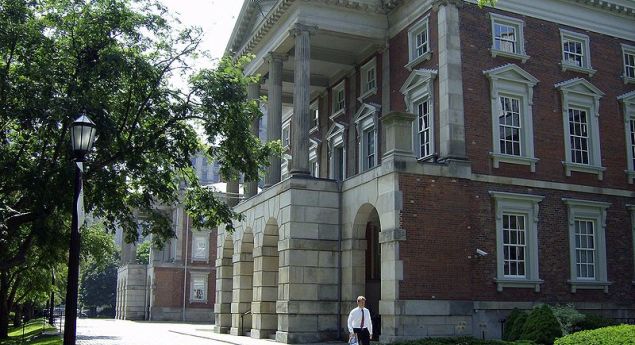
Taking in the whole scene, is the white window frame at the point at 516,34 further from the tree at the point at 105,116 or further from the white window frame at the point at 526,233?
the tree at the point at 105,116

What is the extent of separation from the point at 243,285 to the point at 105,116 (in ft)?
55.1

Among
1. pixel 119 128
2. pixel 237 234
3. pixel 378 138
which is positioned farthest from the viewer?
pixel 237 234

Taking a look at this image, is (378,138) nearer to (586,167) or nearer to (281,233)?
(281,233)

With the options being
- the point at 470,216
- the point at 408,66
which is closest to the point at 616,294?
the point at 470,216

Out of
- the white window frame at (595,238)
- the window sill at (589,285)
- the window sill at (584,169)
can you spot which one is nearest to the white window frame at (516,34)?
the window sill at (584,169)

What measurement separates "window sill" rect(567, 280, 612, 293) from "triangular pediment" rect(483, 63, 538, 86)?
25.2ft

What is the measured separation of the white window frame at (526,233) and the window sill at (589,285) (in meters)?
1.60

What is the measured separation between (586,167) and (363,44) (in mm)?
11060

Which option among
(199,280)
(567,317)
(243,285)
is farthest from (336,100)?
(199,280)

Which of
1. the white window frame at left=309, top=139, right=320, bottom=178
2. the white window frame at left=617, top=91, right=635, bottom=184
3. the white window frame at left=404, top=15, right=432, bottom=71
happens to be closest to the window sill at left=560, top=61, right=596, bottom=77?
the white window frame at left=617, top=91, right=635, bottom=184

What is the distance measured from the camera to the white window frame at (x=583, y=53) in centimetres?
2811

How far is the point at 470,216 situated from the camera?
957 inches

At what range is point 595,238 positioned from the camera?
27281 mm

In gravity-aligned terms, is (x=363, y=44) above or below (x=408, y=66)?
above
